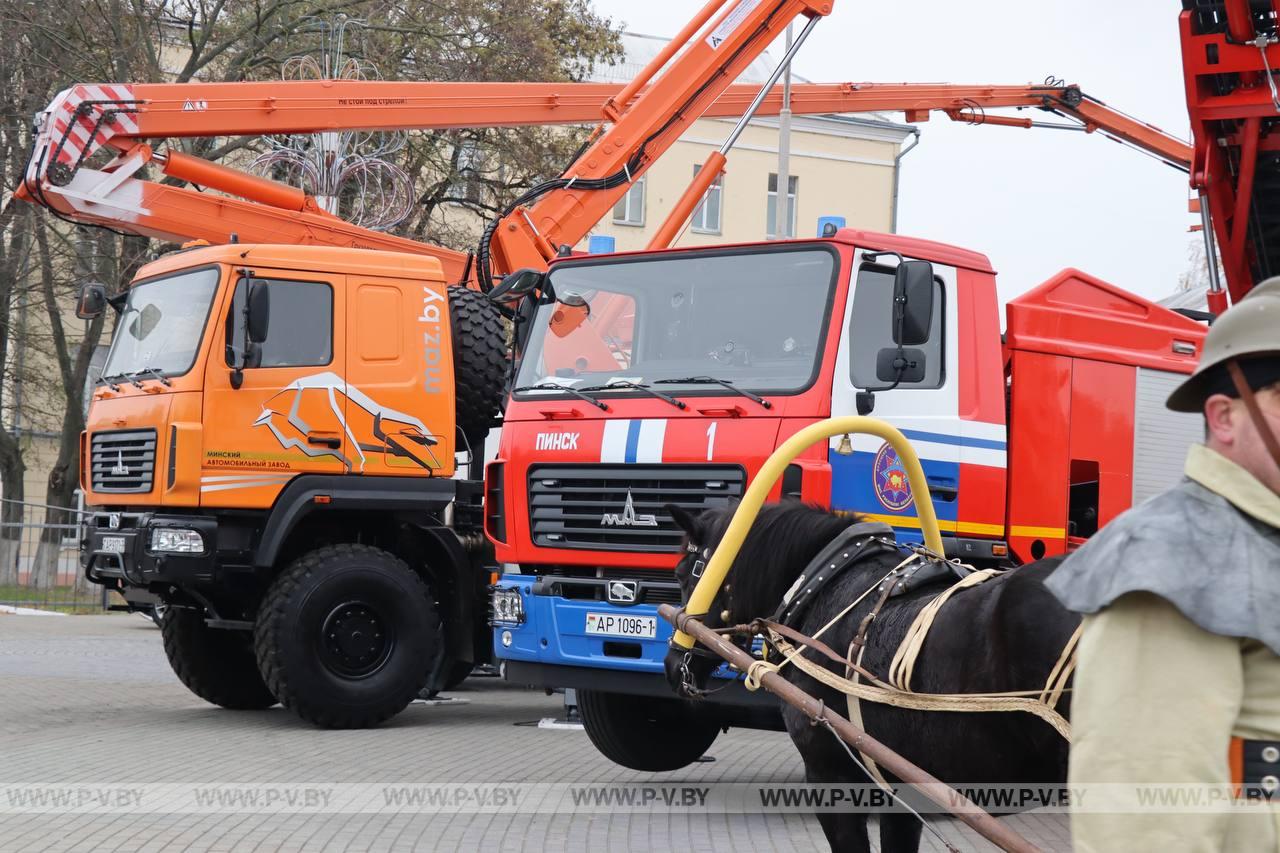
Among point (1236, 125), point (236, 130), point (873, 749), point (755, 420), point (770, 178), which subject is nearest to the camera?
point (873, 749)

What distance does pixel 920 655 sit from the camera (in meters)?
4.03

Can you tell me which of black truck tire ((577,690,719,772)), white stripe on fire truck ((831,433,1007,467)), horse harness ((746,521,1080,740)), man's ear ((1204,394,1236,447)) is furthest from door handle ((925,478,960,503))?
man's ear ((1204,394,1236,447))

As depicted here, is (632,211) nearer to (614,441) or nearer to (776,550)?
(614,441)

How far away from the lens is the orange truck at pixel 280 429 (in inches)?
407

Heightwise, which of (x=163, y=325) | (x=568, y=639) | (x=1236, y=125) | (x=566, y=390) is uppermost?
(x=1236, y=125)

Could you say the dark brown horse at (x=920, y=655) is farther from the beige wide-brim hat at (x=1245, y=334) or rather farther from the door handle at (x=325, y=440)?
the door handle at (x=325, y=440)

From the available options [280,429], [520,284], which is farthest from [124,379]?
[520,284]

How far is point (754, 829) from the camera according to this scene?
23.7ft

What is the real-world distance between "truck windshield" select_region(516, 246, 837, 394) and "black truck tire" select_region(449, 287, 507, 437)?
2.85 m

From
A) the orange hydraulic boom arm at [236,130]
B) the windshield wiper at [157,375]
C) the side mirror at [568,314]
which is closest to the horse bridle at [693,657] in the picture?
the side mirror at [568,314]

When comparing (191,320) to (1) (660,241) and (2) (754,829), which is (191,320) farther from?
(2) (754,829)

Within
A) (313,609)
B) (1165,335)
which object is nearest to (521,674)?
(313,609)

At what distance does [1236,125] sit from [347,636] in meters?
7.00

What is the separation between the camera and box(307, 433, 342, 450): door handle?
34.9 ft
